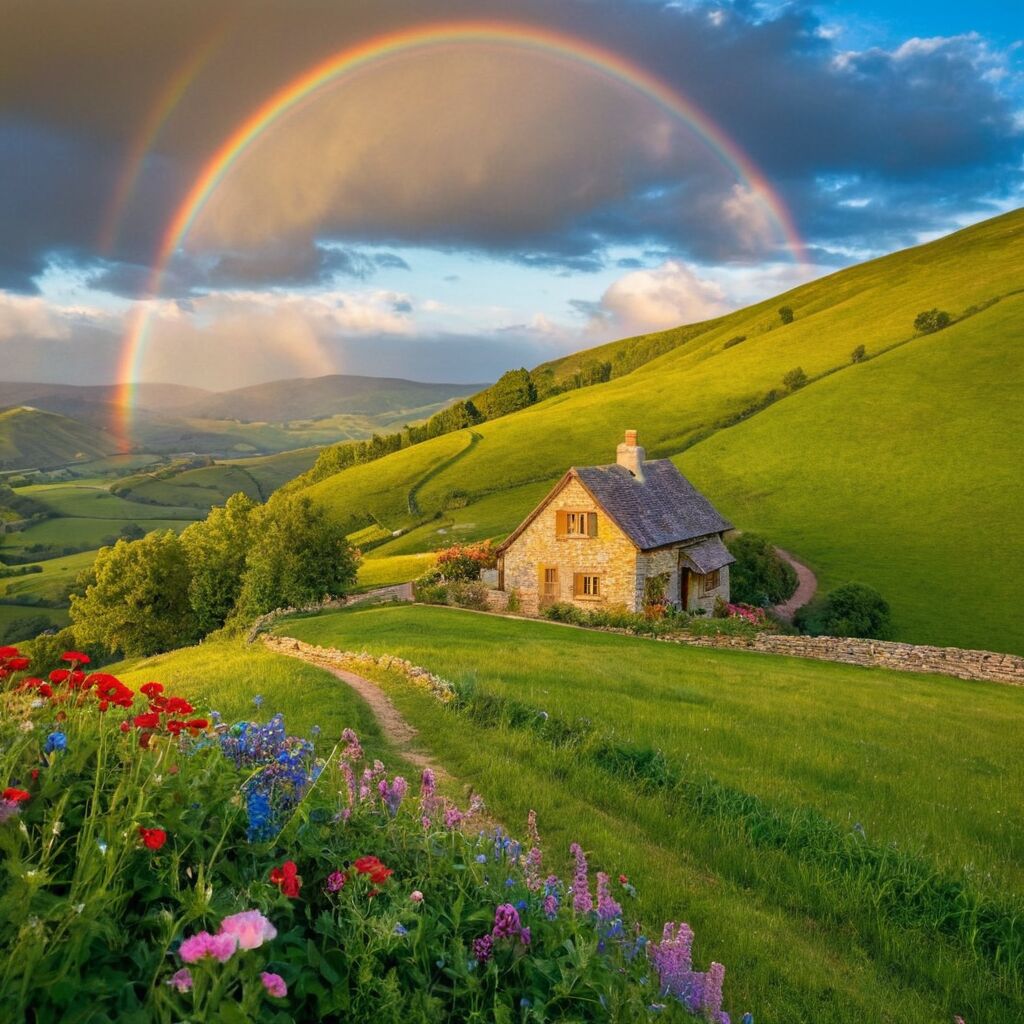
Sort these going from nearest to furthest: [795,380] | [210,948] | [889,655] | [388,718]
Result: [210,948] < [388,718] < [889,655] < [795,380]

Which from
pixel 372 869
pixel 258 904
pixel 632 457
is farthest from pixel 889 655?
pixel 258 904

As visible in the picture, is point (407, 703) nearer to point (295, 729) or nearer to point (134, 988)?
point (295, 729)

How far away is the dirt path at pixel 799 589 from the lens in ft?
172

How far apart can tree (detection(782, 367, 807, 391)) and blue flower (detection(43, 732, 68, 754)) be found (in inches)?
4204

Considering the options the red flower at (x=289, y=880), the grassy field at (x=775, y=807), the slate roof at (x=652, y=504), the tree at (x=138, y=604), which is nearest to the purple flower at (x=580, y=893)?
the grassy field at (x=775, y=807)

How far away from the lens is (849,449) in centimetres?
8400

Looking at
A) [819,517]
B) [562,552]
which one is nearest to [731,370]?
[819,517]

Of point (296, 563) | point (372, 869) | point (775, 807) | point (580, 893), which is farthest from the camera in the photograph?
point (296, 563)

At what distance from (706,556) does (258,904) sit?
46137 millimetres

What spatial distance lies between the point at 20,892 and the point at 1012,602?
64.3 meters

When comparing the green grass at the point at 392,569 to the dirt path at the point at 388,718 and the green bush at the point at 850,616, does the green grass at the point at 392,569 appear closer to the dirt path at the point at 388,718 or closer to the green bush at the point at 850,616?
the green bush at the point at 850,616

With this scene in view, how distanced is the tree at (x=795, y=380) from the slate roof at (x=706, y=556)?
59.1 m

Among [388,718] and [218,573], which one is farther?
[218,573]

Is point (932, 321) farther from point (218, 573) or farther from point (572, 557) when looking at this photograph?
point (218, 573)
